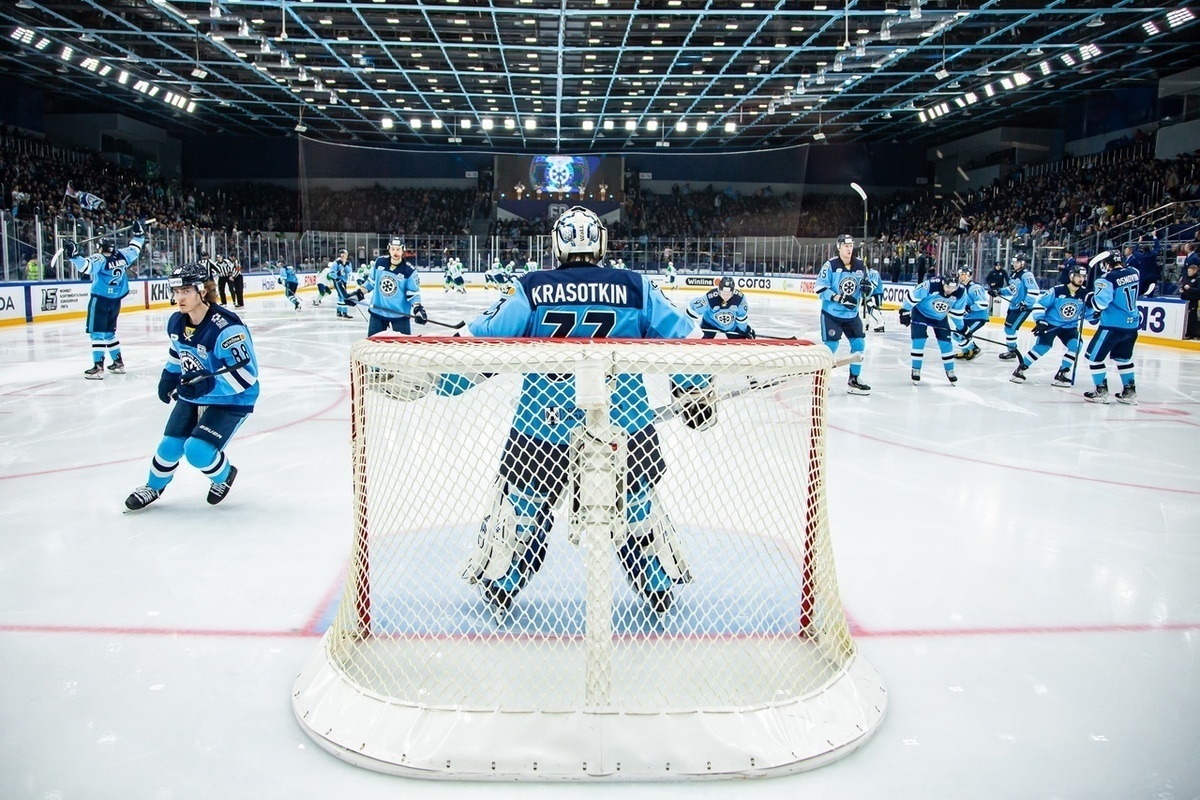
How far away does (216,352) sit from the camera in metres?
4.24

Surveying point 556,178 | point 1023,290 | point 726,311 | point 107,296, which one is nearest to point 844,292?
point 726,311

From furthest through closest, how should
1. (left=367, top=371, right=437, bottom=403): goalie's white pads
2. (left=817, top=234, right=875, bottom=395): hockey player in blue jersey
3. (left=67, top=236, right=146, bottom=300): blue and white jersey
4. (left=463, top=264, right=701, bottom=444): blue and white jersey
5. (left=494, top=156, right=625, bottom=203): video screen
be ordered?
(left=494, top=156, right=625, bottom=203): video screen, (left=67, top=236, right=146, bottom=300): blue and white jersey, (left=817, top=234, right=875, bottom=395): hockey player in blue jersey, (left=463, top=264, right=701, bottom=444): blue and white jersey, (left=367, top=371, right=437, bottom=403): goalie's white pads

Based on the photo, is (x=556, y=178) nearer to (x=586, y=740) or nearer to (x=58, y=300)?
(x=58, y=300)

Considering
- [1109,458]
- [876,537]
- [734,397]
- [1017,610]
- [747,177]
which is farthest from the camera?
[747,177]

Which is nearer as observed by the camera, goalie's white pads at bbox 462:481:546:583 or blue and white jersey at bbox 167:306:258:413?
goalie's white pads at bbox 462:481:546:583

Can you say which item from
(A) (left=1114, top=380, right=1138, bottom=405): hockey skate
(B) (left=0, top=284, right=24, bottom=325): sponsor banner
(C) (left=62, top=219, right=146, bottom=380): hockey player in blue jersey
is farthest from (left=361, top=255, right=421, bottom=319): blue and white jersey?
(B) (left=0, top=284, right=24, bottom=325): sponsor banner

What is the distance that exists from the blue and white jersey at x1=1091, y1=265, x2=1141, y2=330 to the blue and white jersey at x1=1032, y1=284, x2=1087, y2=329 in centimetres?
103

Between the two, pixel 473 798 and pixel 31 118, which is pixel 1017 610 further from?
pixel 31 118

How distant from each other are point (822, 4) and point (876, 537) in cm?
1428

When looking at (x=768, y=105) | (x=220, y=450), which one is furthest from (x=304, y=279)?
(x=220, y=450)

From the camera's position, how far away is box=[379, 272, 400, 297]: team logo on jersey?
8.95 m

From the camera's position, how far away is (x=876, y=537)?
162 inches

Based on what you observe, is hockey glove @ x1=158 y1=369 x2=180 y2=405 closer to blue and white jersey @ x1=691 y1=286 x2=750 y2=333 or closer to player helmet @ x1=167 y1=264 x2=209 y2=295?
player helmet @ x1=167 y1=264 x2=209 y2=295

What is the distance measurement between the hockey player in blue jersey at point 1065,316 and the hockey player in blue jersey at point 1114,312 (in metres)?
0.74
